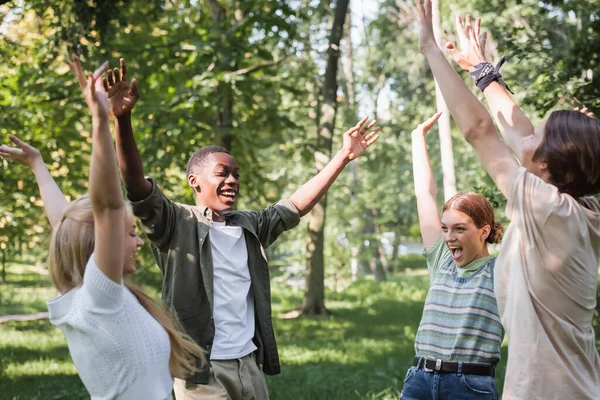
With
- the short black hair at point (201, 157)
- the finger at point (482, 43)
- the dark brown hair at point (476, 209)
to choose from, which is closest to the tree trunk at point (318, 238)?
the short black hair at point (201, 157)

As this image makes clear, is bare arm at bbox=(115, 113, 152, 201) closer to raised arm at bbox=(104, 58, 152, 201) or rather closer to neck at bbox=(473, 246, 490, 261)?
raised arm at bbox=(104, 58, 152, 201)

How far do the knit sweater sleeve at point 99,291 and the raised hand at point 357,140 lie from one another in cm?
208

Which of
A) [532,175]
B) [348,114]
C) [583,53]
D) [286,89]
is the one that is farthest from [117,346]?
[348,114]

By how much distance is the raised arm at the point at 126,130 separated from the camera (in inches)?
126

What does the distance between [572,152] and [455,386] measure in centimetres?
147

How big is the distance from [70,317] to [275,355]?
1701mm

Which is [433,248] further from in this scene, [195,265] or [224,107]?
[224,107]

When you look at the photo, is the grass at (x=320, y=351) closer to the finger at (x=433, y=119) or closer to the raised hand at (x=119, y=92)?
the finger at (x=433, y=119)

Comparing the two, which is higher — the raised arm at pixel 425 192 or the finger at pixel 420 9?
the finger at pixel 420 9

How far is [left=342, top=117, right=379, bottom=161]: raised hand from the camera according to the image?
4.37 meters

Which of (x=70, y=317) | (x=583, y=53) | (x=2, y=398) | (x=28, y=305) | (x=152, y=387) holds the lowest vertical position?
(x=28, y=305)

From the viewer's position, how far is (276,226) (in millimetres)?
4293

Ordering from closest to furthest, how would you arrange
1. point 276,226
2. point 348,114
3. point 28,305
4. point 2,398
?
point 276,226 < point 2,398 < point 28,305 < point 348,114

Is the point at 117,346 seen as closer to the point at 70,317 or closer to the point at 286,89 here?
the point at 70,317
